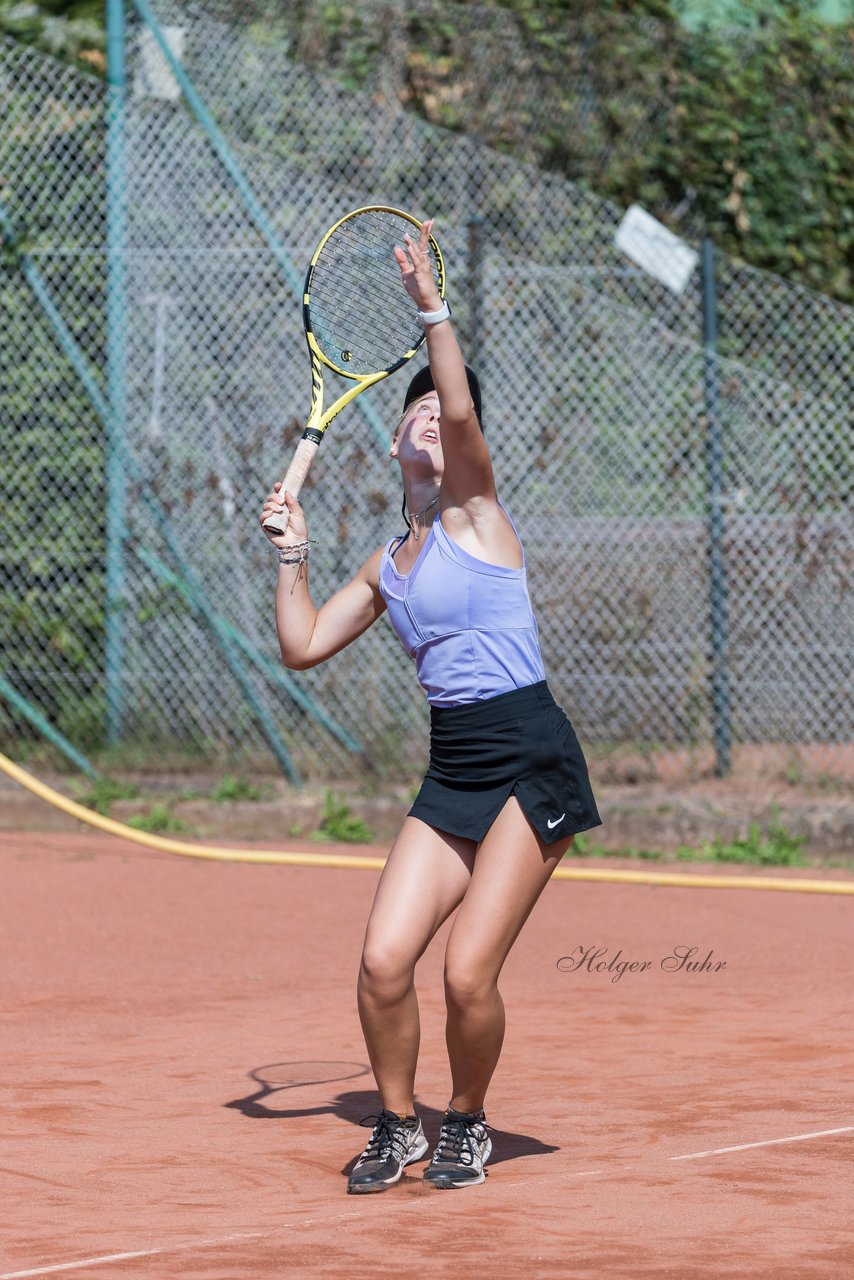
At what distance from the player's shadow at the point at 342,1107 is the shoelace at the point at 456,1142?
0.72 feet

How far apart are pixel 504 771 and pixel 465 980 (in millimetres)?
497

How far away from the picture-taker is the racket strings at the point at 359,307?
17.4ft

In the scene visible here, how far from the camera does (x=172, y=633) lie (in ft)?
31.8

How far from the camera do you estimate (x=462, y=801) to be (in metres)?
4.38

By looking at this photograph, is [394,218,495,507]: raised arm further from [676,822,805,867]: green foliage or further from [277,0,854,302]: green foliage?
[277,0,854,302]: green foliage

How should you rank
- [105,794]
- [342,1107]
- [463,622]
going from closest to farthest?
1. [463,622]
2. [342,1107]
3. [105,794]

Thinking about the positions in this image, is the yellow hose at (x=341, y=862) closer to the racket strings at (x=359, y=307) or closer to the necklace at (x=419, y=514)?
the racket strings at (x=359, y=307)

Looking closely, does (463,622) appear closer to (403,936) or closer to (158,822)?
(403,936)

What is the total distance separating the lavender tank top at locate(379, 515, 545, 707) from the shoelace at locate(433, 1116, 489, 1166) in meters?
1.00

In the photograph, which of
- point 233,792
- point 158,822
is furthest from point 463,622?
point 233,792

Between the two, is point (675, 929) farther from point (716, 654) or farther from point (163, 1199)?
point (163, 1199)

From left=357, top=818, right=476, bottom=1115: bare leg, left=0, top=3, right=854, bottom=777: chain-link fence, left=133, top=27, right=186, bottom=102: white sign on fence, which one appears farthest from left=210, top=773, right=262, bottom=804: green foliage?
left=357, top=818, right=476, bottom=1115: bare leg

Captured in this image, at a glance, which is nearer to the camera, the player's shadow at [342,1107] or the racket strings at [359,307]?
the player's shadow at [342,1107]

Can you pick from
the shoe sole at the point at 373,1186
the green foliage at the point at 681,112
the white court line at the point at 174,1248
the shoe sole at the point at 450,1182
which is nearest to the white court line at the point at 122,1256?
the white court line at the point at 174,1248
